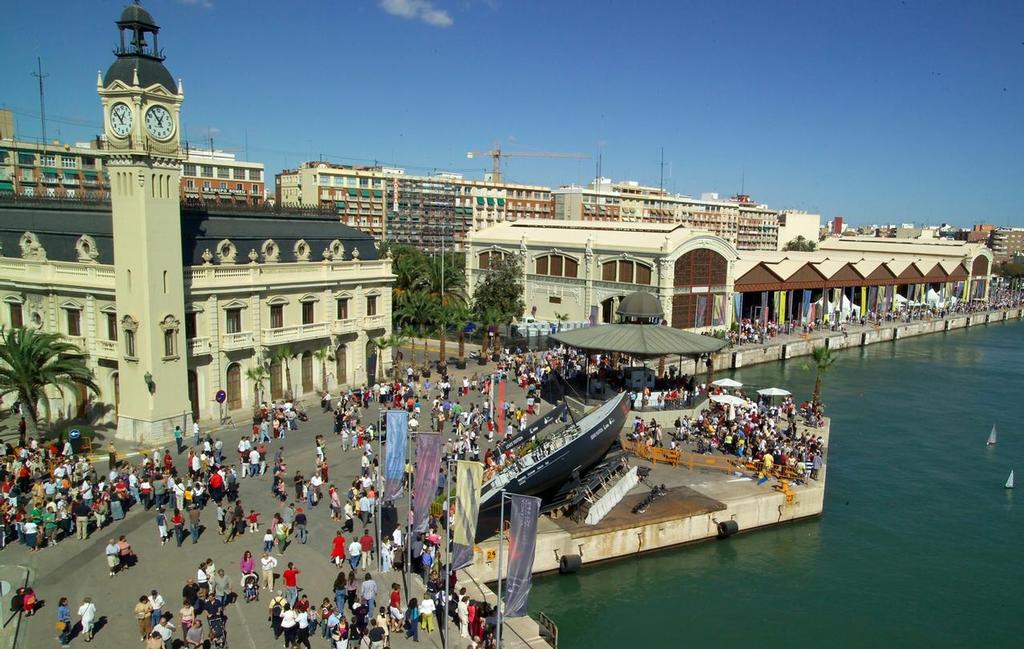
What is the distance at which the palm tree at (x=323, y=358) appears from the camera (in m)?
45.2

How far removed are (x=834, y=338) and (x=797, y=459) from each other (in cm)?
5210

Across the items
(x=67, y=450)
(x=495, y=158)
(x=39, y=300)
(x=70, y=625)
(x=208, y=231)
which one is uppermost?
(x=495, y=158)

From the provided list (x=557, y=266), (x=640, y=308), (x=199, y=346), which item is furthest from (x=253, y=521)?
(x=557, y=266)

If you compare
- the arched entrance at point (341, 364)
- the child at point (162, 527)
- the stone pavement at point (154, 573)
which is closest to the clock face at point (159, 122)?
the arched entrance at point (341, 364)

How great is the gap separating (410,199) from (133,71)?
9028 cm

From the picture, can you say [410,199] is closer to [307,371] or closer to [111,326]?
[307,371]

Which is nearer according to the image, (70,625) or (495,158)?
(70,625)

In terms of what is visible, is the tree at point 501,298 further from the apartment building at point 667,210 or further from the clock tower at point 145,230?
the apartment building at point 667,210

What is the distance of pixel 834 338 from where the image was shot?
271 feet

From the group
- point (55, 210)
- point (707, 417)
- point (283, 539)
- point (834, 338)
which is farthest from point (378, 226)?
point (283, 539)

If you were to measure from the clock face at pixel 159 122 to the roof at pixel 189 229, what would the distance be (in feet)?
19.6

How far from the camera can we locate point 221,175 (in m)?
111

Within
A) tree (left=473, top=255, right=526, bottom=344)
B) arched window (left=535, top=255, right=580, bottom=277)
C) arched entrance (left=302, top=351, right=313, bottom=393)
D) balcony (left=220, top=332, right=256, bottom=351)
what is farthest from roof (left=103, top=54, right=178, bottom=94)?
arched window (left=535, top=255, right=580, bottom=277)

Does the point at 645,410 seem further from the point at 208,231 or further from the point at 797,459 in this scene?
the point at 208,231
